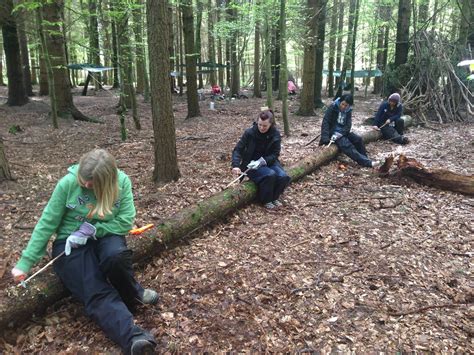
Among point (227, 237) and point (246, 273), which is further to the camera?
point (227, 237)

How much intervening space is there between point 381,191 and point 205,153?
137 inches

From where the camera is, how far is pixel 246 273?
3.46m

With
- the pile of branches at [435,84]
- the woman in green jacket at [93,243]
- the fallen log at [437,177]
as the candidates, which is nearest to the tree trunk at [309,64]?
the pile of branches at [435,84]

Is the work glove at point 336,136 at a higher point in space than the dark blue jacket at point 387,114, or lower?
lower

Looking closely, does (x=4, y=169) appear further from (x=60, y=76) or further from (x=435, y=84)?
(x=435, y=84)

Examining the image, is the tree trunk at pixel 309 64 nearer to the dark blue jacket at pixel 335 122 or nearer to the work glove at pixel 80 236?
the dark blue jacket at pixel 335 122

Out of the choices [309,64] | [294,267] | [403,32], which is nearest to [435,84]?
[403,32]

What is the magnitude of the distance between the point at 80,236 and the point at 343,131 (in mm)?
5735

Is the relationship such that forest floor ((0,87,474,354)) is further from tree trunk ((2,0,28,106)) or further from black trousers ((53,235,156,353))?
tree trunk ((2,0,28,106))

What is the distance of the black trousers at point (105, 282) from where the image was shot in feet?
8.20

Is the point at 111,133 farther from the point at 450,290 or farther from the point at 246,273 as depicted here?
the point at 450,290

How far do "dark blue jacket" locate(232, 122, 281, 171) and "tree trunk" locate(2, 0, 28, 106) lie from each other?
915cm

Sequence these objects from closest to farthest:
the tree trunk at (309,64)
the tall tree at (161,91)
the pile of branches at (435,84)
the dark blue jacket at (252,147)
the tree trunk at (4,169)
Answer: the tall tree at (161,91)
the tree trunk at (4,169)
the dark blue jacket at (252,147)
the tree trunk at (309,64)
the pile of branches at (435,84)

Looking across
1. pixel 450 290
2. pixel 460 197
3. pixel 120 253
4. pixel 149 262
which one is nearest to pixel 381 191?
pixel 460 197
